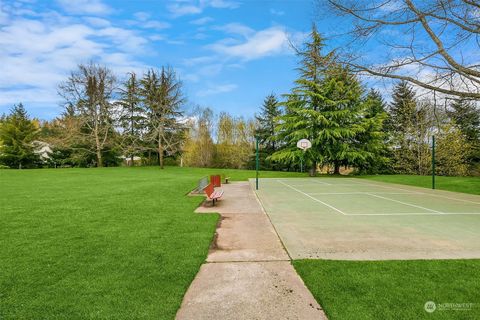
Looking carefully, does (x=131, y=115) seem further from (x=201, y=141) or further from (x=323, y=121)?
(x=323, y=121)

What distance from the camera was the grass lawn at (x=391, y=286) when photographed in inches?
103

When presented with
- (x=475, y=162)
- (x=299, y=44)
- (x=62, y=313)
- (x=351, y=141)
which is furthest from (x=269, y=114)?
(x=62, y=313)

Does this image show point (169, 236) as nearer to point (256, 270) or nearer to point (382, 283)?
point (256, 270)

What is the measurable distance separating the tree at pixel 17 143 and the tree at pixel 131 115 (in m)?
12.2

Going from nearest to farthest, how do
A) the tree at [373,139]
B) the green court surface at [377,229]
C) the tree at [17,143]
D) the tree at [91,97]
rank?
the green court surface at [377,229]
the tree at [373,139]
the tree at [91,97]
the tree at [17,143]

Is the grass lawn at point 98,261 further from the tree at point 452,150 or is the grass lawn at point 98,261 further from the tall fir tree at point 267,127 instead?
the tall fir tree at point 267,127

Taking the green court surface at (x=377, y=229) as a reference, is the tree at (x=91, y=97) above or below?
above

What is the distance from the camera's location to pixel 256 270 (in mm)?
3699

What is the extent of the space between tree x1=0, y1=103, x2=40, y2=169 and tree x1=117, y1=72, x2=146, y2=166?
40.1 feet

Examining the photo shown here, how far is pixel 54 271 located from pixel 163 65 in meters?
34.7

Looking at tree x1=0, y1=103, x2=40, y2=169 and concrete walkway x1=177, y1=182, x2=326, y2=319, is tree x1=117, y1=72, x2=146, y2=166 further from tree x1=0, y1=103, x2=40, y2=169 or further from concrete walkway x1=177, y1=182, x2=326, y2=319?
concrete walkway x1=177, y1=182, x2=326, y2=319

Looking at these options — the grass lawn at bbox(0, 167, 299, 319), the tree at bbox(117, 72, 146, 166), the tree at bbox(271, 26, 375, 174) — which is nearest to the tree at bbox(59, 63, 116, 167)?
the tree at bbox(117, 72, 146, 166)
